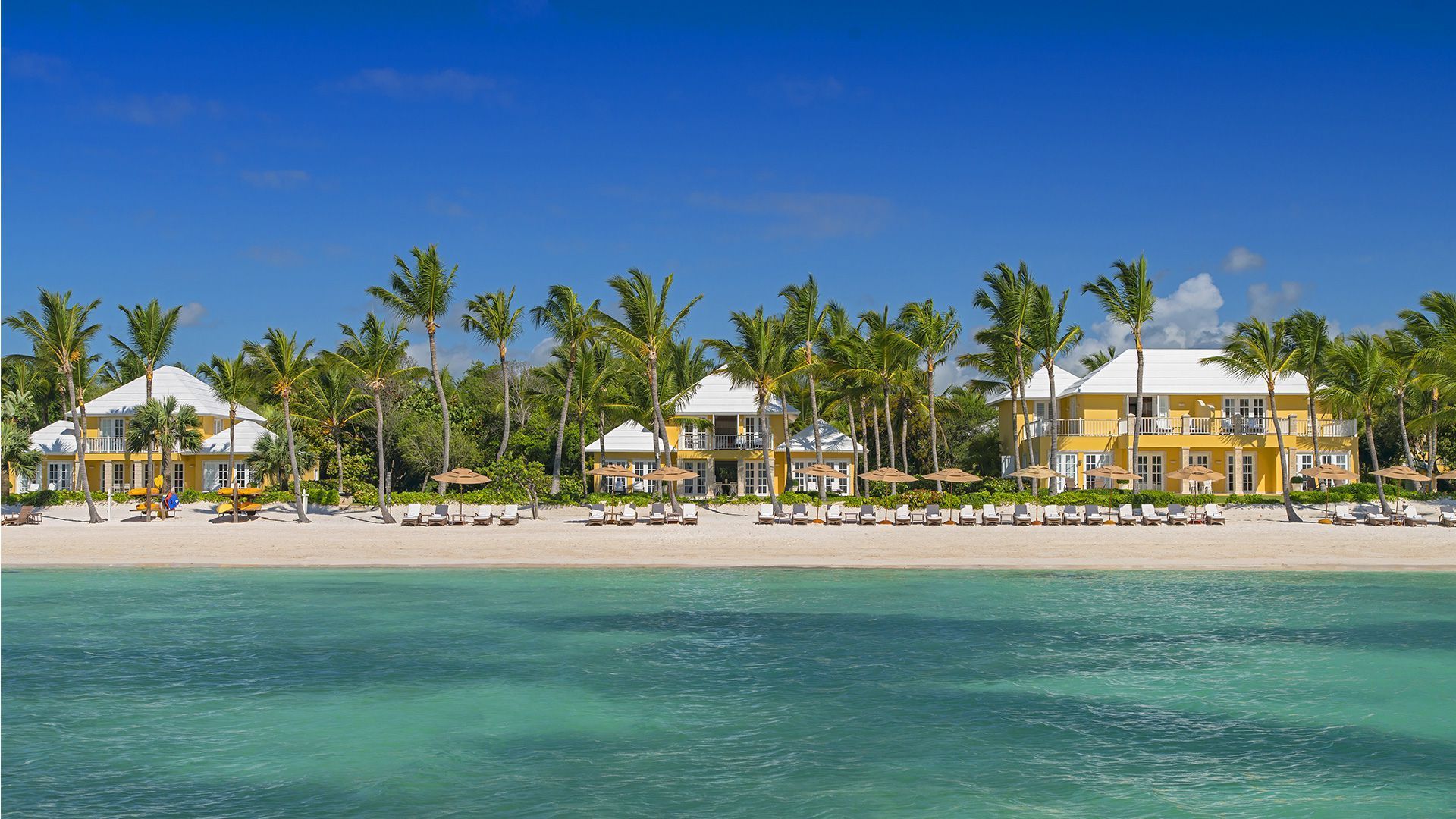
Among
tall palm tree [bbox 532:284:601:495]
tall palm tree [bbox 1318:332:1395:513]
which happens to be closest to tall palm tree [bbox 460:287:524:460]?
tall palm tree [bbox 532:284:601:495]

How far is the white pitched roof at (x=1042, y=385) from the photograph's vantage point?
175ft

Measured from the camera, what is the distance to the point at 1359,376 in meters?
43.3

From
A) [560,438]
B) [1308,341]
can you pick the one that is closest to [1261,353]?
[1308,341]

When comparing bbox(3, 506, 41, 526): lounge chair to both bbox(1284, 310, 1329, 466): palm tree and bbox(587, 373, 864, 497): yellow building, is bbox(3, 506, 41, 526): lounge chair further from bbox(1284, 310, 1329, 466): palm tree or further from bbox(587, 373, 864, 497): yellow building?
bbox(1284, 310, 1329, 466): palm tree

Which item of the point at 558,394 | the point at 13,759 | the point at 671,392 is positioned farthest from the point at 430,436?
the point at 13,759

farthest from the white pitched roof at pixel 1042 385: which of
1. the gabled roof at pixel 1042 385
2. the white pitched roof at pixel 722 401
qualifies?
the white pitched roof at pixel 722 401

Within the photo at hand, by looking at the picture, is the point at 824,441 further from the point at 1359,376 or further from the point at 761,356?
the point at 1359,376

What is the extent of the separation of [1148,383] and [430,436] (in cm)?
2924

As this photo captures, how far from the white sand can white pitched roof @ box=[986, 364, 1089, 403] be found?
1596 centimetres

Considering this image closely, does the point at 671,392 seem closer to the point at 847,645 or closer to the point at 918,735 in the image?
the point at 847,645

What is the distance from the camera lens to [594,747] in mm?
12914

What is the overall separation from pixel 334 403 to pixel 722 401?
15613 millimetres

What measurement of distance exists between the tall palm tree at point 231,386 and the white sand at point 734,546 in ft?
41.4

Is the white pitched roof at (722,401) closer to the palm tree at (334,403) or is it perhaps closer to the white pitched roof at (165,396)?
the palm tree at (334,403)
